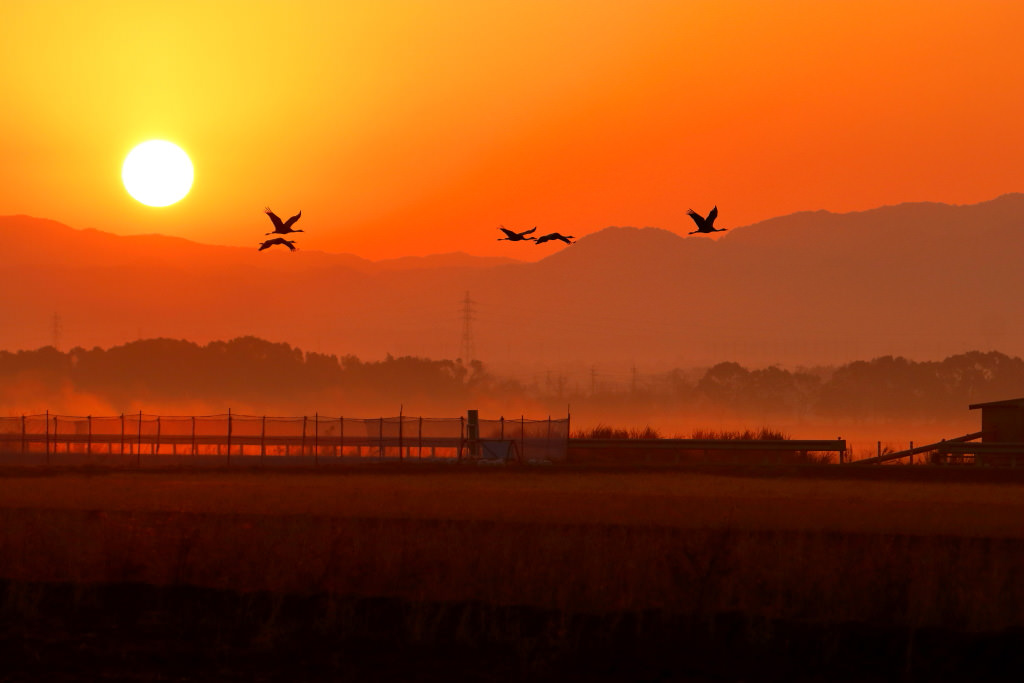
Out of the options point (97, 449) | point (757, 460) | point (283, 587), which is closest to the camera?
point (283, 587)

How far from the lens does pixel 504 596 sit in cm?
2731

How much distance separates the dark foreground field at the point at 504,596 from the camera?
80.4 feet

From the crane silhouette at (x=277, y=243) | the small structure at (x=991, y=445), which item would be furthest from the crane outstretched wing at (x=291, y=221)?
the small structure at (x=991, y=445)

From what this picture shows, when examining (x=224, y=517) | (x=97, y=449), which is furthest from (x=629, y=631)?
(x=97, y=449)

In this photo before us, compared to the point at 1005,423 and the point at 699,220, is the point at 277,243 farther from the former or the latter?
the point at 1005,423

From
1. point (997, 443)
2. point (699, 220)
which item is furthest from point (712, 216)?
point (997, 443)

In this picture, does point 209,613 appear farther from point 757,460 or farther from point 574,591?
point 757,460

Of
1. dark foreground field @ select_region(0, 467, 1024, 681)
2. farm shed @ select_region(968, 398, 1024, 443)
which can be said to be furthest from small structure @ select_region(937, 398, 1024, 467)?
dark foreground field @ select_region(0, 467, 1024, 681)

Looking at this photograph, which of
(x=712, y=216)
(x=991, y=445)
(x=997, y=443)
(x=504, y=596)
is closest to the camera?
(x=504, y=596)

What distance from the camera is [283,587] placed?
92.6 ft

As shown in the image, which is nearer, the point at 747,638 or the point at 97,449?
the point at 747,638

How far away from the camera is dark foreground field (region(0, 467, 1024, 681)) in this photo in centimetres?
2452

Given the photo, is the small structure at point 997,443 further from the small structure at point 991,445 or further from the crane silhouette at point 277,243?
the crane silhouette at point 277,243

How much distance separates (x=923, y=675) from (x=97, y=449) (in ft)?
247
